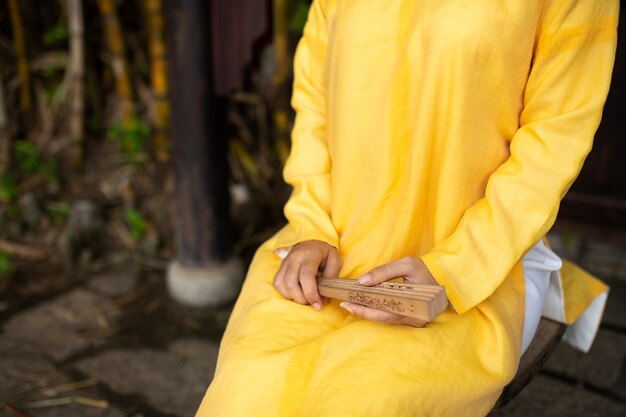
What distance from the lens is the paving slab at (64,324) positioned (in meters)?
2.58

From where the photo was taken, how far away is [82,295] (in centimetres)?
300

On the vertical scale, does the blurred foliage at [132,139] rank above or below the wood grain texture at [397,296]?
below

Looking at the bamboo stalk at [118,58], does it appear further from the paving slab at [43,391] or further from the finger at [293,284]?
the finger at [293,284]

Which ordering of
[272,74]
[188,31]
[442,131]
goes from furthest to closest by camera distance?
[272,74], [188,31], [442,131]

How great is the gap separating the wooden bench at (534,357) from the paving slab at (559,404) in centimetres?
73

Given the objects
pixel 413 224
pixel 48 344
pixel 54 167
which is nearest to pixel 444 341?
pixel 413 224

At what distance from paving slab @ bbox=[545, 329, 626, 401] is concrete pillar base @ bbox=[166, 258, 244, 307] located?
1444 mm

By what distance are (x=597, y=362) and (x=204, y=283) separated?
173 cm

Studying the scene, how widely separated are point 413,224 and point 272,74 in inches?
97.4

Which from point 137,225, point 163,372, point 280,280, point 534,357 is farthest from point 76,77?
point 534,357

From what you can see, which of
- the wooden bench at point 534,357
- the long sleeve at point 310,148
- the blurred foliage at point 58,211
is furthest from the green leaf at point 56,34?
the wooden bench at point 534,357

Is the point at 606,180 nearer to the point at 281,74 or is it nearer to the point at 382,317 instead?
the point at 281,74

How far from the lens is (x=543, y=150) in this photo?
118 centimetres

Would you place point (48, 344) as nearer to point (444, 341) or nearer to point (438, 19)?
point (444, 341)
